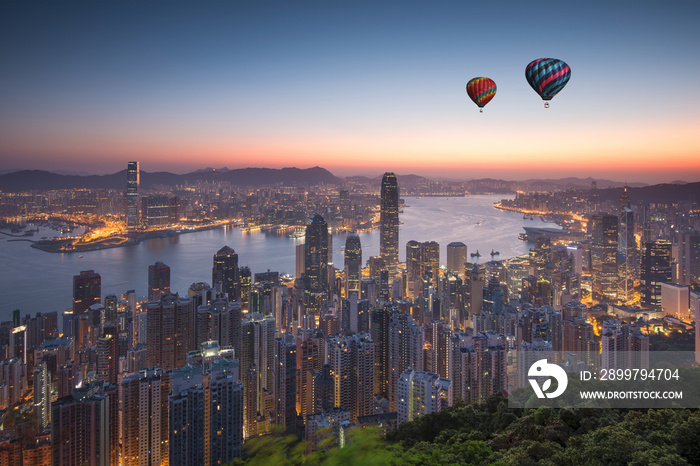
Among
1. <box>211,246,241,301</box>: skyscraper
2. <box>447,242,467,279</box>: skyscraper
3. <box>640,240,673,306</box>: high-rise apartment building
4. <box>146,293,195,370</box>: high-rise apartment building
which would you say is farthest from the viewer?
<box>447,242,467,279</box>: skyscraper

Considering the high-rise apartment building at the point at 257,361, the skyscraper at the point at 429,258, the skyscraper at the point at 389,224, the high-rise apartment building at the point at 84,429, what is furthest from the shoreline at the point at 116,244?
the skyscraper at the point at 429,258

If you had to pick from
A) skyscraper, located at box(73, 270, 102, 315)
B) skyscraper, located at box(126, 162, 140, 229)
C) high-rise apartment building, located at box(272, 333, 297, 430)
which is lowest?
high-rise apartment building, located at box(272, 333, 297, 430)

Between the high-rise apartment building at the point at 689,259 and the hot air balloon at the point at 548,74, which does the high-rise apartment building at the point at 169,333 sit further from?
the high-rise apartment building at the point at 689,259

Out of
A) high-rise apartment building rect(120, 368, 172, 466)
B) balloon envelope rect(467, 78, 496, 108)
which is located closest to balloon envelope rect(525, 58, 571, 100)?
balloon envelope rect(467, 78, 496, 108)

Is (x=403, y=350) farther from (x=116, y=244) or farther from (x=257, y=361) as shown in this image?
(x=116, y=244)

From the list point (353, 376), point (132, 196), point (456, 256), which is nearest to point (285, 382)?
point (353, 376)

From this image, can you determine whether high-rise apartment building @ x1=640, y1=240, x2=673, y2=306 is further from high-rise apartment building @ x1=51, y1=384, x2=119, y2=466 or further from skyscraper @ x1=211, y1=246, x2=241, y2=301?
high-rise apartment building @ x1=51, y1=384, x2=119, y2=466
